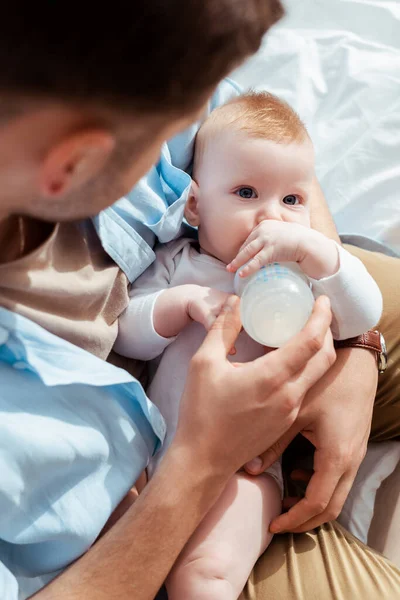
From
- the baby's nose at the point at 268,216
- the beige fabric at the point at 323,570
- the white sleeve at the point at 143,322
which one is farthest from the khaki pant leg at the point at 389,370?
the white sleeve at the point at 143,322

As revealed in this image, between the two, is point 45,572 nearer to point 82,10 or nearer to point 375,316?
point 375,316

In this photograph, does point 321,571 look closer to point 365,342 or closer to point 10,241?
Answer: point 365,342

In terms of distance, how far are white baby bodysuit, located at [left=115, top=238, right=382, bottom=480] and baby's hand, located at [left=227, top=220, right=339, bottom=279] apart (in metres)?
0.02

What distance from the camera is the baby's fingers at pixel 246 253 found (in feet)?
3.39

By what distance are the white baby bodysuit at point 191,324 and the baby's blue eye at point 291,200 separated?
5.4 inches

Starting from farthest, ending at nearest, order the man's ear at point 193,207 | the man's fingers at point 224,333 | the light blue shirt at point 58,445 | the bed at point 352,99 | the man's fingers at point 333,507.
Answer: the bed at point 352,99 → the man's ear at point 193,207 → the man's fingers at point 333,507 → the man's fingers at point 224,333 → the light blue shirt at point 58,445

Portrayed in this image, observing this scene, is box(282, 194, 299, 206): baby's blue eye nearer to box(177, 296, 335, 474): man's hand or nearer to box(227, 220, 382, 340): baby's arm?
box(227, 220, 382, 340): baby's arm

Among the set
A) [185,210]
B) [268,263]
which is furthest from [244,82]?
[268,263]

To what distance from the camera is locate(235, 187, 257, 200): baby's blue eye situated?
1.15m

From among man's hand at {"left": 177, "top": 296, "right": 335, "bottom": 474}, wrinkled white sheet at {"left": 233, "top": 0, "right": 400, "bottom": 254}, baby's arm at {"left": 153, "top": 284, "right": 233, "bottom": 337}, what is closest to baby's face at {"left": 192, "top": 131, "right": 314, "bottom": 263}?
baby's arm at {"left": 153, "top": 284, "right": 233, "bottom": 337}

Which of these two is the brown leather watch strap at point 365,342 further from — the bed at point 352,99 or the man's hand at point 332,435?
the bed at point 352,99

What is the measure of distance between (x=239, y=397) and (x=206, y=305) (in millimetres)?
185

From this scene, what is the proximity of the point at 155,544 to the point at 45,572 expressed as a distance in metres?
0.18

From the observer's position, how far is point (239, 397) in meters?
0.95
